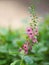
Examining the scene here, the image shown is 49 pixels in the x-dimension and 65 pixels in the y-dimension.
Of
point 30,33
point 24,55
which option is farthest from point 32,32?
point 24,55

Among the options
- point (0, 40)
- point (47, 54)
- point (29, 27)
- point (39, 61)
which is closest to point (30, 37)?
point (29, 27)

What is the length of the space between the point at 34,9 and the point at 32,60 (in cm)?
24

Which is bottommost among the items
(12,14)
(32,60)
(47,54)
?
(32,60)

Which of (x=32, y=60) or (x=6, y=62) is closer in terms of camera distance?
(x=32, y=60)

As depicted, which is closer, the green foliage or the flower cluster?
the flower cluster

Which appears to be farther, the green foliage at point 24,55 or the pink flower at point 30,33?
the green foliage at point 24,55

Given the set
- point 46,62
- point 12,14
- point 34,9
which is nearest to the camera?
point 34,9

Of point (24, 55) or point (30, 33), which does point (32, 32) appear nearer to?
point (30, 33)

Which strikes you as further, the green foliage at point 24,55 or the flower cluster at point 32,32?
the green foliage at point 24,55

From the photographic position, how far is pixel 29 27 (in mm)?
1064

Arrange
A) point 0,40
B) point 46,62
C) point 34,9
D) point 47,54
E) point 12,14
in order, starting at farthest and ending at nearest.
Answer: point 12,14
point 0,40
point 47,54
point 46,62
point 34,9

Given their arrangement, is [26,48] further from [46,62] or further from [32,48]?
[46,62]

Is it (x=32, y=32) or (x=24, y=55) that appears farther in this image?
(x=24, y=55)

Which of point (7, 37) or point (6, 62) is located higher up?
point (7, 37)
